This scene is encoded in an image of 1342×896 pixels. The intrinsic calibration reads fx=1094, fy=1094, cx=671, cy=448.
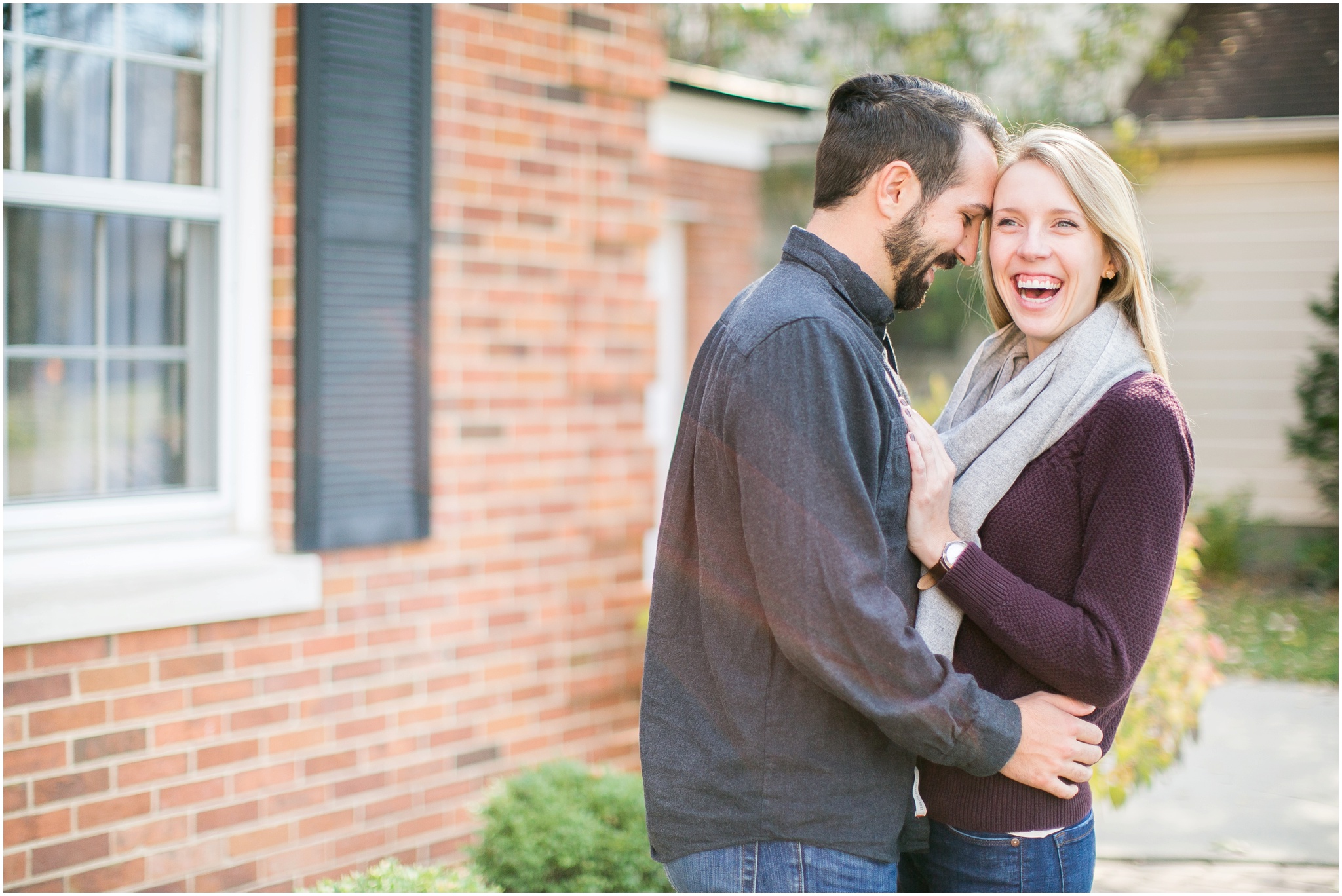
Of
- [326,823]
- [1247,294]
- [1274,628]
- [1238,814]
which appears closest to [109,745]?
[326,823]

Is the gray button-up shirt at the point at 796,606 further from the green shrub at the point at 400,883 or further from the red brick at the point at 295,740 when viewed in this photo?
the red brick at the point at 295,740

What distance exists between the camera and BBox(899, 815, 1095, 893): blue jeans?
1.89 m

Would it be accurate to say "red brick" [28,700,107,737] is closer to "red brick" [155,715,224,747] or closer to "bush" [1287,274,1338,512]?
"red brick" [155,715,224,747]

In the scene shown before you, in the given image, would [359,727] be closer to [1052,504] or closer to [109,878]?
[109,878]

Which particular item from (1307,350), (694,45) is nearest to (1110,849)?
(1307,350)

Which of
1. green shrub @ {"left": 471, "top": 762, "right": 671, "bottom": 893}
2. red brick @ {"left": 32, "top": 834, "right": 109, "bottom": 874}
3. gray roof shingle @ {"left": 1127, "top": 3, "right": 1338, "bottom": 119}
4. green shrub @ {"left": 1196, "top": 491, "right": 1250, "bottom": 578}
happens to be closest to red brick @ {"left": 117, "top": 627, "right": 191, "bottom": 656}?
red brick @ {"left": 32, "top": 834, "right": 109, "bottom": 874}

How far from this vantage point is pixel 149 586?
302 cm

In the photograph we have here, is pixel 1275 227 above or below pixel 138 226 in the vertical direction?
above

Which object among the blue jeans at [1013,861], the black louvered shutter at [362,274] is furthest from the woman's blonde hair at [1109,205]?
the black louvered shutter at [362,274]

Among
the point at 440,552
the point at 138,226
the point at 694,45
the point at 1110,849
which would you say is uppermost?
the point at 694,45

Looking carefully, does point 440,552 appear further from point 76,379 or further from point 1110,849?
point 1110,849

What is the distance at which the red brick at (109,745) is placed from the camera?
9.70 ft

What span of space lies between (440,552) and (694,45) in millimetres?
15301

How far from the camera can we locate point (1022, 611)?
5.84ft
